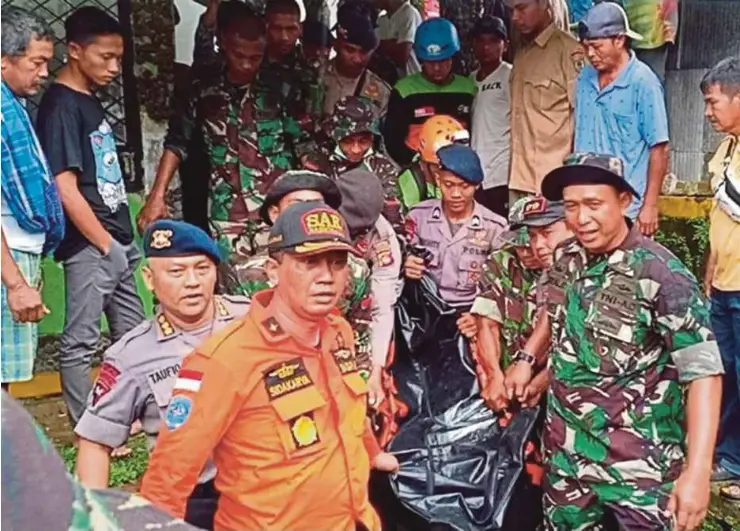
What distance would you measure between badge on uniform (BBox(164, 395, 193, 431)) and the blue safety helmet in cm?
302

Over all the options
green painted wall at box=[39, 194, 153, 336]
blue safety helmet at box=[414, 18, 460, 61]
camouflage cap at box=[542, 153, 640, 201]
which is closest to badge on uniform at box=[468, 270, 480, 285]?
camouflage cap at box=[542, 153, 640, 201]

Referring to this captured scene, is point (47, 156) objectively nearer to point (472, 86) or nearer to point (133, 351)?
point (133, 351)

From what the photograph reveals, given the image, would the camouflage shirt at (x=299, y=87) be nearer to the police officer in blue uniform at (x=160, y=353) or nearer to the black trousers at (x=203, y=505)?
the police officer in blue uniform at (x=160, y=353)

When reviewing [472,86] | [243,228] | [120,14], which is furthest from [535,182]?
[120,14]

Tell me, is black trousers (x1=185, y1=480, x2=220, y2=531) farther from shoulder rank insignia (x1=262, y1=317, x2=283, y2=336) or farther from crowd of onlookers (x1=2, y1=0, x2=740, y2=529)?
shoulder rank insignia (x1=262, y1=317, x2=283, y2=336)

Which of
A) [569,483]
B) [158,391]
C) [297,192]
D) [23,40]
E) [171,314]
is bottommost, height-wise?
[569,483]

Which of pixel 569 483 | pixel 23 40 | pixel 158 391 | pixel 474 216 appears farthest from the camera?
pixel 474 216

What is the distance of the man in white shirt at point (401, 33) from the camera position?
5551 millimetres

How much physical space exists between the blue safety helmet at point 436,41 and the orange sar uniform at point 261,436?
276 centimetres

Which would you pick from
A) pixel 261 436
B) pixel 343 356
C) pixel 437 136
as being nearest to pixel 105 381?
pixel 261 436

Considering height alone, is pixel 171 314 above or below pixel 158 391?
above

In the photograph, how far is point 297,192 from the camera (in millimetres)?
2902

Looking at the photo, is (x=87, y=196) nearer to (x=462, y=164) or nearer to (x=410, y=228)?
(x=410, y=228)

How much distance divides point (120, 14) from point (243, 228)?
4.36ft
